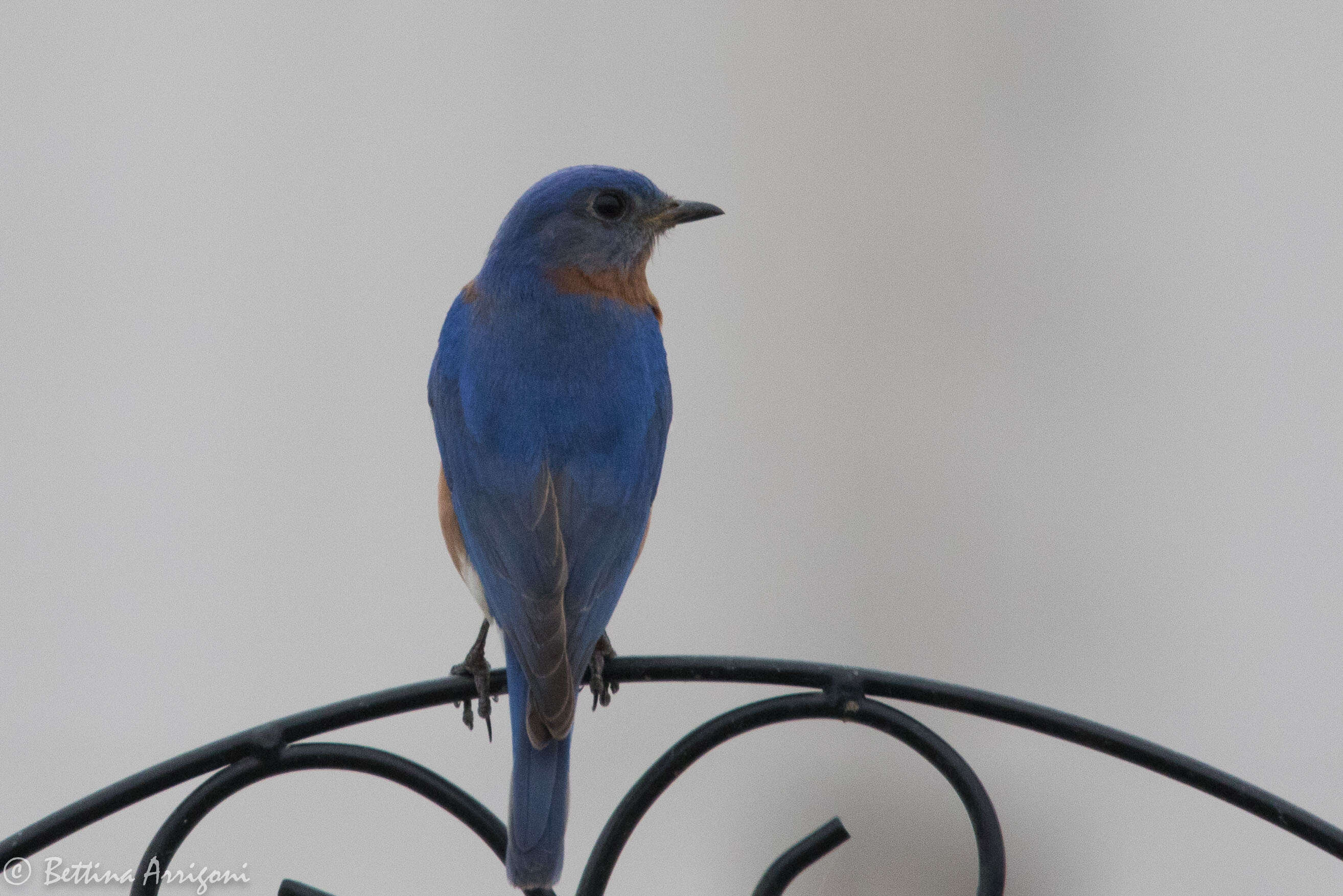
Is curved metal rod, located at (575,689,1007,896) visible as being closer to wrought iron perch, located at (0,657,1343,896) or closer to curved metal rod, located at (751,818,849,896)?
wrought iron perch, located at (0,657,1343,896)

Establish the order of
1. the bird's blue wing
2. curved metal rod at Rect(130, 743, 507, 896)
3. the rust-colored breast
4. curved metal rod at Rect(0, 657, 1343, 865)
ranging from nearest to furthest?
curved metal rod at Rect(0, 657, 1343, 865)
curved metal rod at Rect(130, 743, 507, 896)
the bird's blue wing
the rust-colored breast

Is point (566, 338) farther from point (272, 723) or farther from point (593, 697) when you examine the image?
point (272, 723)

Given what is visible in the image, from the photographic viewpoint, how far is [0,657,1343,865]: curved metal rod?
1.77 metres

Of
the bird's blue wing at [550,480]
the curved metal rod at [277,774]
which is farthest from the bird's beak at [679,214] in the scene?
the curved metal rod at [277,774]

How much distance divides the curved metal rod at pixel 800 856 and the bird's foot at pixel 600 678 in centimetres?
52

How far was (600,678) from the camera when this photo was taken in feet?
7.90

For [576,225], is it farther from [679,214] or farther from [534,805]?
[534,805]

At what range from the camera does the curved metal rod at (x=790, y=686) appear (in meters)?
1.77

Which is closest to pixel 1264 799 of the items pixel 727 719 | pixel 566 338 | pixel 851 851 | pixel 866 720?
pixel 866 720

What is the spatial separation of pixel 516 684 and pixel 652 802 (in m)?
0.35

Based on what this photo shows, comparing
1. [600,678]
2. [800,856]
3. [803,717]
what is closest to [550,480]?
[600,678]

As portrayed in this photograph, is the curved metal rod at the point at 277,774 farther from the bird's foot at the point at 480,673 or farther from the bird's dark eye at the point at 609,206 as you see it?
the bird's dark eye at the point at 609,206

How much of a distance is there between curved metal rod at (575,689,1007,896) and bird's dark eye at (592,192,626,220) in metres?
1.40

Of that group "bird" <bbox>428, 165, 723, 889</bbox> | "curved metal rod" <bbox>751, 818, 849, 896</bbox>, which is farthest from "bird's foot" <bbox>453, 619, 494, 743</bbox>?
"curved metal rod" <bbox>751, 818, 849, 896</bbox>
